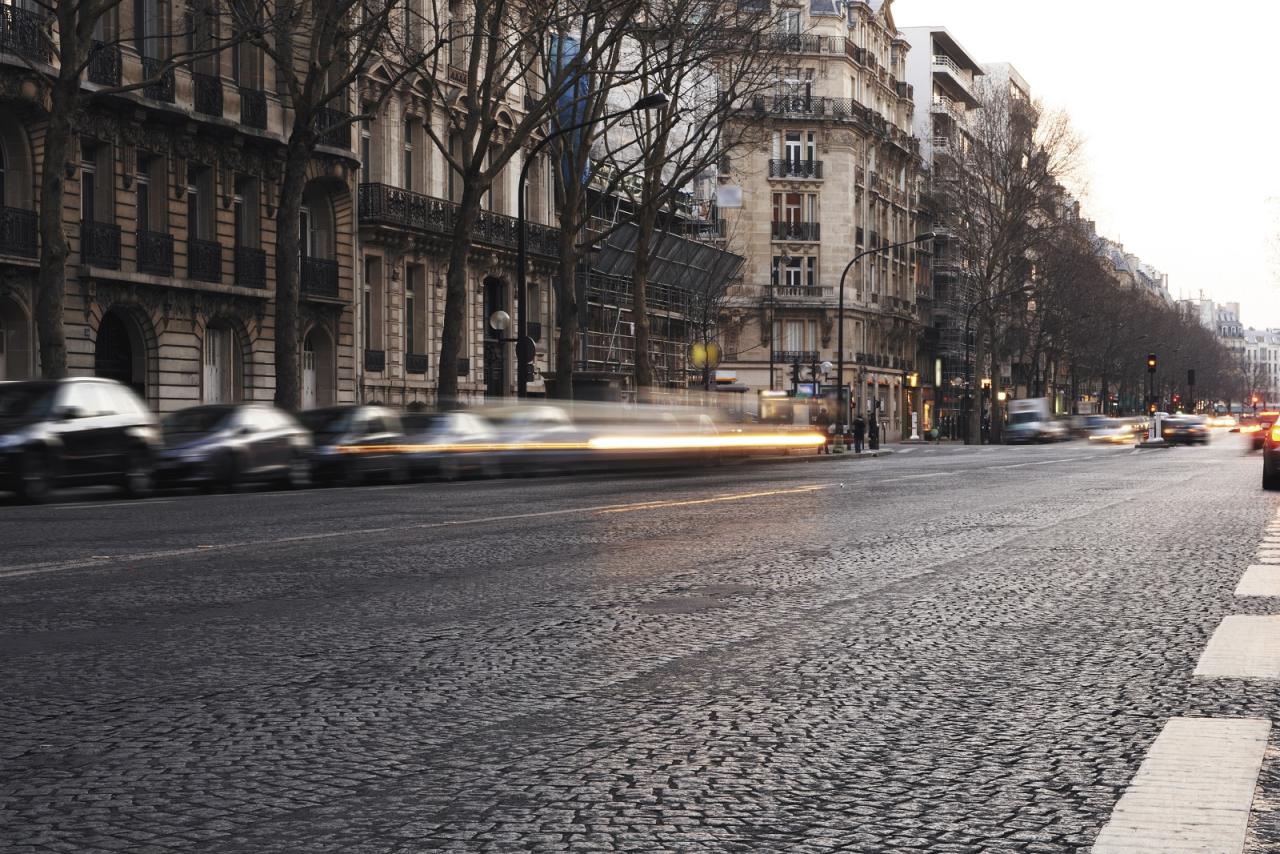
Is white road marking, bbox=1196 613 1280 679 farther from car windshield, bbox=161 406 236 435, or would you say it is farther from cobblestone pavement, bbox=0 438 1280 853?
car windshield, bbox=161 406 236 435

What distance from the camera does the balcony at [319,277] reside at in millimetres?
43406

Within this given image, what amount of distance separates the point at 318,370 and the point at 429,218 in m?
6.26

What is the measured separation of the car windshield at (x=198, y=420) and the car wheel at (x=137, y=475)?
1148 millimetres

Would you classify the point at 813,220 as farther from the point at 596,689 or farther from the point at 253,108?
the point at 596,689

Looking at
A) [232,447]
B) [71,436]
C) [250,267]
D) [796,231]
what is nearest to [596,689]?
[71,436]

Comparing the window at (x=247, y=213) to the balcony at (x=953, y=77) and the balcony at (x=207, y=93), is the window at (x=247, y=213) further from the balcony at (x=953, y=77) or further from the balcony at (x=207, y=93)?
the balcony at (x=953, y=77)

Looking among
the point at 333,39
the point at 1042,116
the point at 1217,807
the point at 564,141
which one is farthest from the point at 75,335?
the point at 1042,116

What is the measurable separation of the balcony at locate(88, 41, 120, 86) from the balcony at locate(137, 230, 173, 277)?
11.1 feet

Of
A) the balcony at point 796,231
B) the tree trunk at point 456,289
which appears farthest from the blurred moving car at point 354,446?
the balcony at point 796,231

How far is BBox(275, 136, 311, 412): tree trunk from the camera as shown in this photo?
104ft

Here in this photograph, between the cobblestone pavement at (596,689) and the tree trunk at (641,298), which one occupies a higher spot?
the tree trunk at (641,298)

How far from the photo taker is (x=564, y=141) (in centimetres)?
4159

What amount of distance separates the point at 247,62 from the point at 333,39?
10.5 metres

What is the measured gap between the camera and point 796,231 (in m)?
89.8
